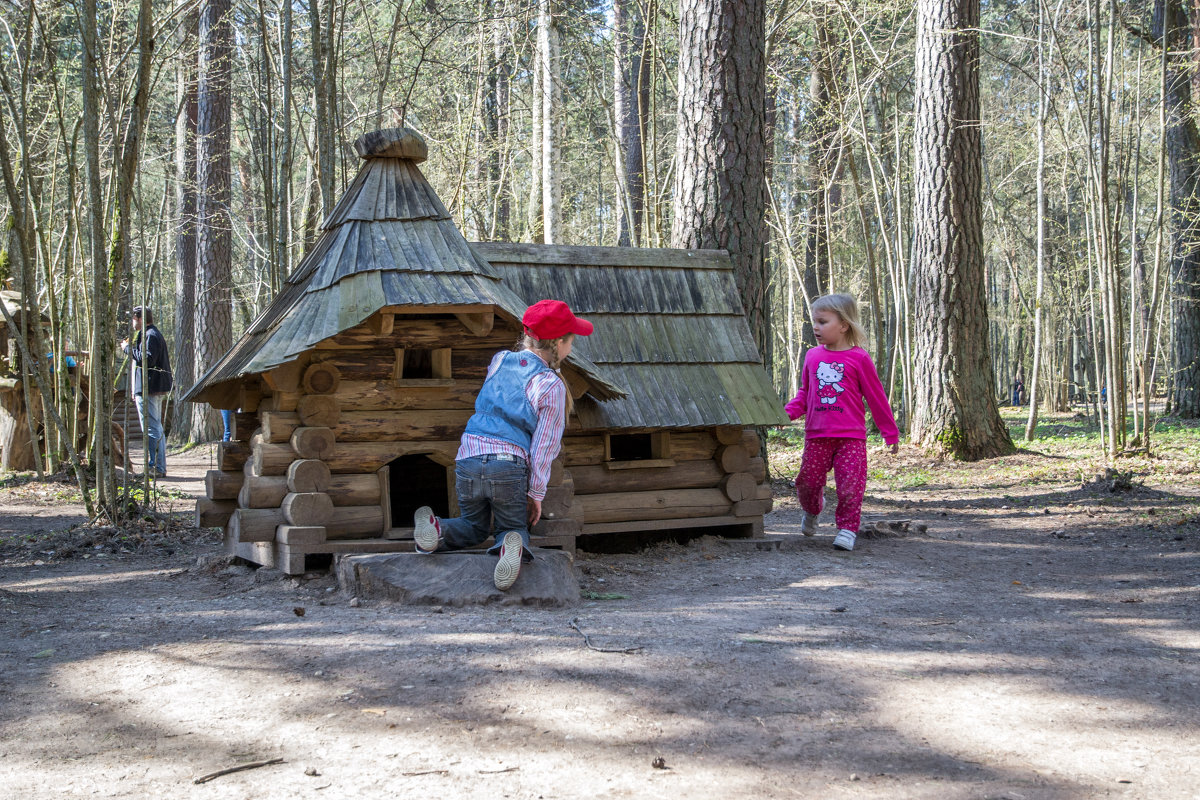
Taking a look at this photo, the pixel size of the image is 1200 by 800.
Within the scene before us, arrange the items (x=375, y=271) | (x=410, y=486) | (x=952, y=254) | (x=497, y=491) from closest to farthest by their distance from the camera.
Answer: (x=497, y=491) < (x=375, y=271) < (x=410, y=486) < (x=952, y=254)

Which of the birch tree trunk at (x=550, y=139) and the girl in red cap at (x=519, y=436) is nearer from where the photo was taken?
the girl in red cap at (x=519, y=436)

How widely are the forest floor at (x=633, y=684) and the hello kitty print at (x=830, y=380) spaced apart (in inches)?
44.6

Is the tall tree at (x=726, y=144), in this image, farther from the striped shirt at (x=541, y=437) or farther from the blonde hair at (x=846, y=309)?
the striped shirt at (x=541, y=437)

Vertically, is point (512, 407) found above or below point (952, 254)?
below

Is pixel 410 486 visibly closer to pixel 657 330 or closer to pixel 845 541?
pixel 657 330

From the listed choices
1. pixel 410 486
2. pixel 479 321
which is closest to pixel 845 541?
pixel 479 321

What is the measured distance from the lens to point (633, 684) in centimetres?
350


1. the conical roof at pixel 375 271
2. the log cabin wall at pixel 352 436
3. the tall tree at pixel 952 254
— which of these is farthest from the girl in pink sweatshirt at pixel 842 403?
the tall tree at pixel 952 254

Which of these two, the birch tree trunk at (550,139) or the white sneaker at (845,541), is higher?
the birch tree trunk at (550,139)

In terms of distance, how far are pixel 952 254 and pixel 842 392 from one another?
553cm

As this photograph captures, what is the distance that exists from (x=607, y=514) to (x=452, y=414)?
134 cm

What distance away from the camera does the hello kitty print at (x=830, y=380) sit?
6.69 meters

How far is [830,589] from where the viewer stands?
541cm

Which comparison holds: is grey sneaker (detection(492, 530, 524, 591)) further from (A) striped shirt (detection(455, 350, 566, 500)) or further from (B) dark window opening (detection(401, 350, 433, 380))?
(B) dark window opening (detection(401, 350, 433, 380))
